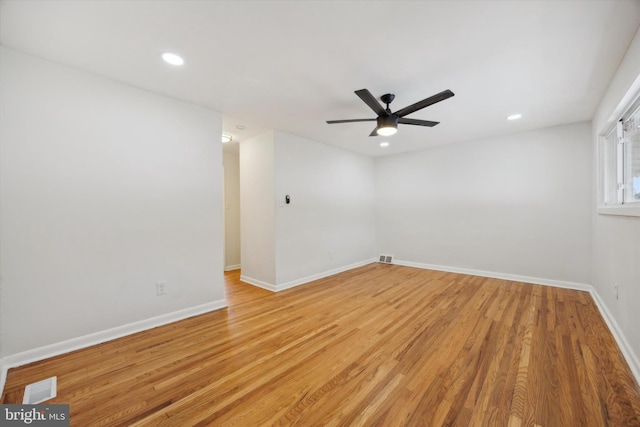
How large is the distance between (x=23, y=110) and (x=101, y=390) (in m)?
2.26

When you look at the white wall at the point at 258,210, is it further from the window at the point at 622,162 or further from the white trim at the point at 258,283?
the window at the point at 622,162

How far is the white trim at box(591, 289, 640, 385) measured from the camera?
1767 mm

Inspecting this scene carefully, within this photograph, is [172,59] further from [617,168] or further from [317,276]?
[617,168]

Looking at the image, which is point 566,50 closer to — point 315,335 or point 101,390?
point 315,335

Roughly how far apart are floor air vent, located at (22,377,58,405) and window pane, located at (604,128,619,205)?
5.45 metres

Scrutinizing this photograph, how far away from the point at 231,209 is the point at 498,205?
5.26m

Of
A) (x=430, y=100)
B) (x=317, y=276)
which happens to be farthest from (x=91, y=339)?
(x=430, y=100)

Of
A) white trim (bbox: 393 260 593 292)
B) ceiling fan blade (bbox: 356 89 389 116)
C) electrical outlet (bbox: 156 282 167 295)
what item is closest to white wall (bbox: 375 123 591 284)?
white trim (bbox: 393 260 593 292)

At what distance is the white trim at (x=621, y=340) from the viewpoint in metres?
1.77

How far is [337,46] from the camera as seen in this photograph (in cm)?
197

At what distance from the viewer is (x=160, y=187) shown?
270cm

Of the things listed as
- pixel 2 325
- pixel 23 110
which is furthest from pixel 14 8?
pixel 2 325

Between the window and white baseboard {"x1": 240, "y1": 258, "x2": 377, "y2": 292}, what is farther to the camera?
white baseboard {"x1": 240, "y1": 258, "x2": 377, "y2": 292}

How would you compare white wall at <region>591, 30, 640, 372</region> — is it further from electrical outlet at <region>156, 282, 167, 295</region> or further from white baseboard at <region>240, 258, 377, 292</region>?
electrical outlet at <region>156, 282, 167, 295</region>
